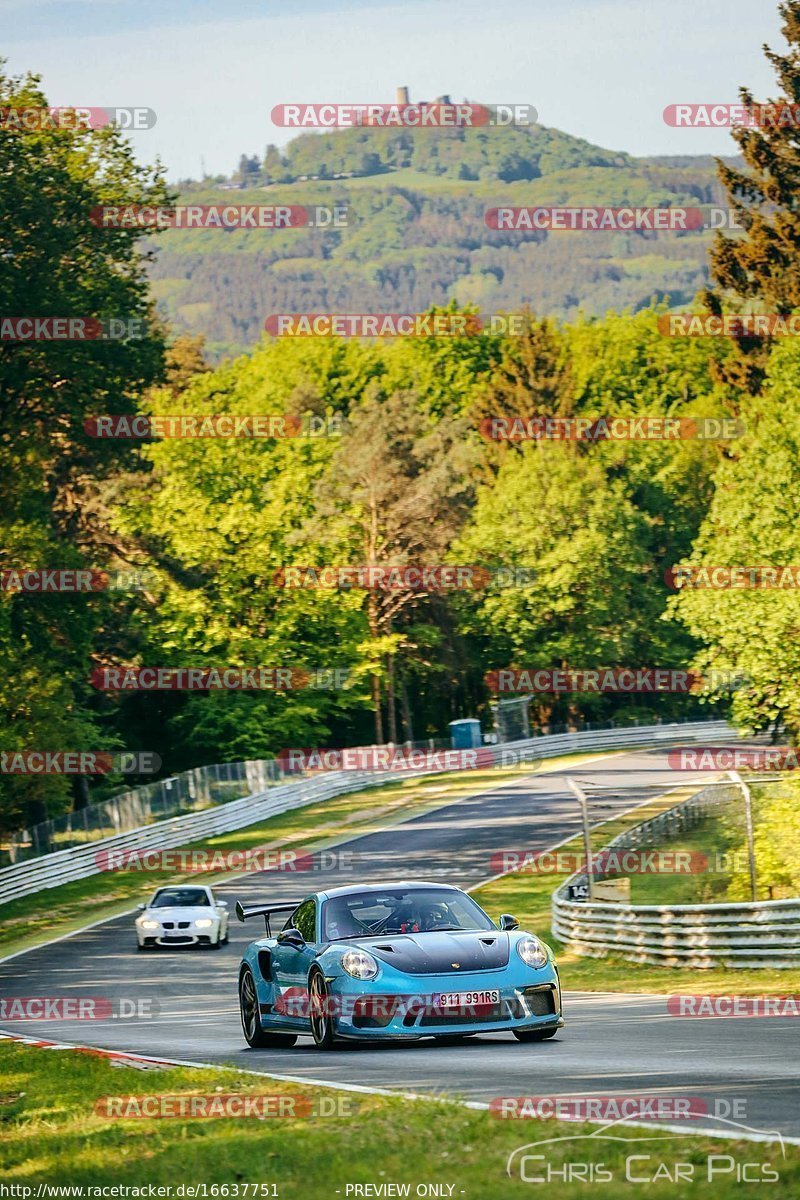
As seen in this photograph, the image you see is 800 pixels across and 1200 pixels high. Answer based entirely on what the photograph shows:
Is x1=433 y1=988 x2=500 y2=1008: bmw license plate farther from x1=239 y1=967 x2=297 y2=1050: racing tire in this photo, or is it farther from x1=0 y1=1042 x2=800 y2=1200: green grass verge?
x1=239 y1=967 x2=297 y2=1050: racing tire

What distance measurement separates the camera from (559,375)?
9312 cm

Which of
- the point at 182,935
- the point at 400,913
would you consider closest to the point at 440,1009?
the point at 400,913

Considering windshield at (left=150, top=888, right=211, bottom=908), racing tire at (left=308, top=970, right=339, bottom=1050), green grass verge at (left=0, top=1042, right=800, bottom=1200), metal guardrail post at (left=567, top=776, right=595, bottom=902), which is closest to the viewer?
green grass verge at (left=0, top=1042, right=800, bottom=1200)

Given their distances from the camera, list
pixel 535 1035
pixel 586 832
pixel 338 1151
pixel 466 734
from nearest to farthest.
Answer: pixel 338 1151 < pixel 535 1035 < pixel 586 832 < pixel 466 734

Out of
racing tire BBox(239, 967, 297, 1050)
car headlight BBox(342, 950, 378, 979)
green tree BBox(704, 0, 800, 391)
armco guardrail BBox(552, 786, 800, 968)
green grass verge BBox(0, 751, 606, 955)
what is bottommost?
green grass verge BBox(0, 751, 606, 955)

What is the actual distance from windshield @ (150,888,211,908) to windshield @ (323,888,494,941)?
20.0 metres

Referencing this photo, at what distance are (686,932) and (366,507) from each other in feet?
161

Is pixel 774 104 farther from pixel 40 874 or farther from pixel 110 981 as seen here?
pixel 110 981

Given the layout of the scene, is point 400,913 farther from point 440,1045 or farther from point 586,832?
point 586,832

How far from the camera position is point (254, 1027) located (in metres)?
14.7

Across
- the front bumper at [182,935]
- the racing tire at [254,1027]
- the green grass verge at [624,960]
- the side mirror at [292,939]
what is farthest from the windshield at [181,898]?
the side mirror at [292,939]

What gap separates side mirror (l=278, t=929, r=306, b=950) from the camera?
1378 centimetres

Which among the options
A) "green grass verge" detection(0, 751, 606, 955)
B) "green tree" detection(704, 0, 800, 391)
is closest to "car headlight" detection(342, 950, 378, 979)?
"green grass verge" detection(0, 751, 606, 955)

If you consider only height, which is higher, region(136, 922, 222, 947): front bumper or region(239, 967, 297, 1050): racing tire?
region(239, 967, 297, 1050): racing tire
